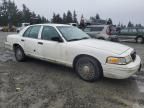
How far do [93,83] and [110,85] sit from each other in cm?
44

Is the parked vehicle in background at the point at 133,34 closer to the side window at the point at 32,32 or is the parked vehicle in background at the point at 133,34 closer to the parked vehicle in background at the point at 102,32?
the parked vehicle in background at the point at 102,32

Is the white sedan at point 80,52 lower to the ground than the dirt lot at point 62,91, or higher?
higher

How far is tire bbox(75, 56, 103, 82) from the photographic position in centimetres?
471

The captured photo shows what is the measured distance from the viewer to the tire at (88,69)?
15.5ft

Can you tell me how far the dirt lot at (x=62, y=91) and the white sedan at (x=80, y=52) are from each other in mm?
Result: 393

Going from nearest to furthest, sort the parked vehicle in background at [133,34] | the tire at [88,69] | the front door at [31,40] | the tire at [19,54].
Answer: the tire at [88,69]
the front door at [31,40]
the tire at [19,54]
the parked vehicle in background at [133,34]

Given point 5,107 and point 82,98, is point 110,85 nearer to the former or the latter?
point 82,98

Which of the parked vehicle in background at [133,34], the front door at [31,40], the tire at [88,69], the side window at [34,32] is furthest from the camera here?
the parked vehicle in background at [133,34]

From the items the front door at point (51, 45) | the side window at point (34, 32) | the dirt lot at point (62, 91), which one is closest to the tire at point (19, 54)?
the side window at point (34, 32)

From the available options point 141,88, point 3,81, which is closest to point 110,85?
point 141,88

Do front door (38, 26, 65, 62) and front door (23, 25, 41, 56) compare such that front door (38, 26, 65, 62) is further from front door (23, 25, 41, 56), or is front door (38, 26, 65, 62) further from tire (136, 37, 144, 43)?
tire (136, 37, 144, 43)

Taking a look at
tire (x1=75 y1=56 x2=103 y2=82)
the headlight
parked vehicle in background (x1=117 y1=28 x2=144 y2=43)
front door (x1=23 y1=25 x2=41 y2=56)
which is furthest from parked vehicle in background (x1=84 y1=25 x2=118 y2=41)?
the headlight

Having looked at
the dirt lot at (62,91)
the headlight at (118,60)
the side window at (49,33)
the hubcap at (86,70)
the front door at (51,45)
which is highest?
the side window at (49,33)

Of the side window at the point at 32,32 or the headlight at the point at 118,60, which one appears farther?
the side window at the point at 32,32
